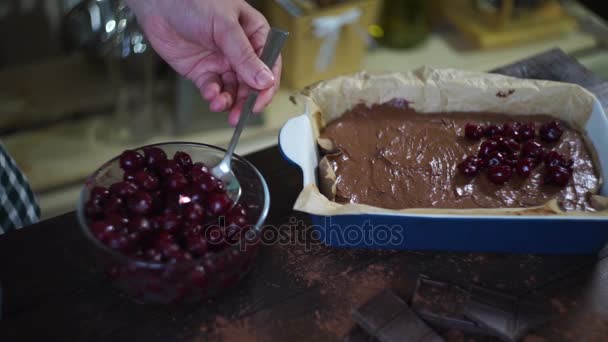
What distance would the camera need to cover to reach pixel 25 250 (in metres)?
1.03

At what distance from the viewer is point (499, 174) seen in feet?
3.59

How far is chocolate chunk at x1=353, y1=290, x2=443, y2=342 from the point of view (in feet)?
2.93

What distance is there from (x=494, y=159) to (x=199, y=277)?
1.92 feet

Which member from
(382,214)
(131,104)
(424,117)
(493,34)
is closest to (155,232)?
(382,214)

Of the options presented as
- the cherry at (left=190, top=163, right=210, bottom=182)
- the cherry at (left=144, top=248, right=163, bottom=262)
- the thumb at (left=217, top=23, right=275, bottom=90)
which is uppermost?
the thumb at (left=217, top=23, right=275, bottom=90)

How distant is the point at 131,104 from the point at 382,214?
144 centimetres

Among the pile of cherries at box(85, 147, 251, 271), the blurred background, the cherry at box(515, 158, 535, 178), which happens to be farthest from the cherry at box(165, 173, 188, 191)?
the blurred background

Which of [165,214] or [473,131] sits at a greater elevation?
[165,214]

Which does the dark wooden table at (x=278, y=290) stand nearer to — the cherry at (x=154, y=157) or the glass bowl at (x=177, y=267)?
the glass bowl at (x=177, y=267)

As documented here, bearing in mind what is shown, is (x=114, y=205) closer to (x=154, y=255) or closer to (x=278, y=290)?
(x=154, y=255)

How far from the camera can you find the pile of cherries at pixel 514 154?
1.10 meters

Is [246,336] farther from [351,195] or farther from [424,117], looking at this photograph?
[424,117]

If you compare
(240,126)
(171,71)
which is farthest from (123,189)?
(171,71)

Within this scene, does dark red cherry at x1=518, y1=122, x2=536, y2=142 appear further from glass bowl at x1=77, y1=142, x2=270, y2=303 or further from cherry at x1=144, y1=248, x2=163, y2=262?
cherry at x1=144, y1=248, x2=163, y2=262
